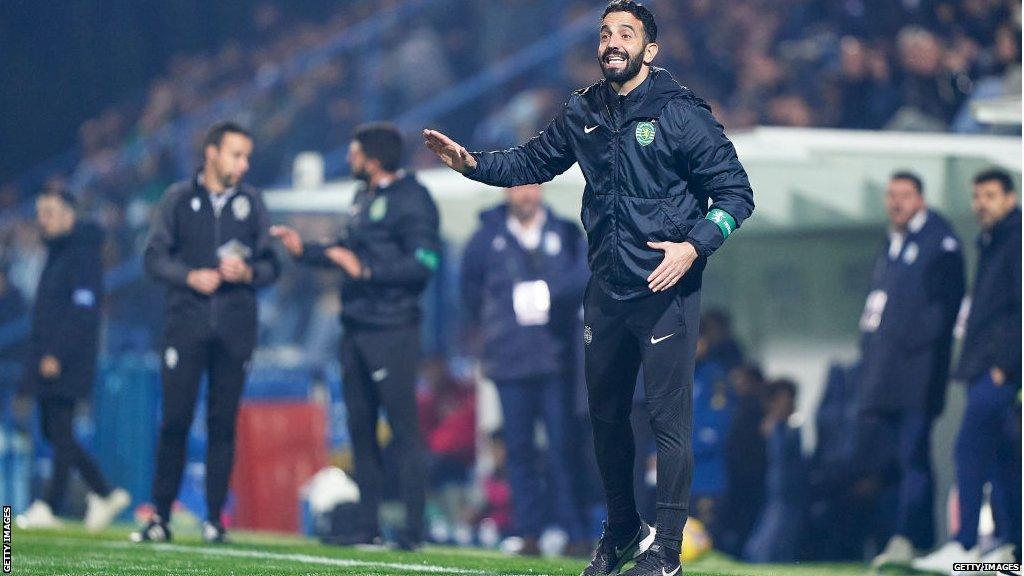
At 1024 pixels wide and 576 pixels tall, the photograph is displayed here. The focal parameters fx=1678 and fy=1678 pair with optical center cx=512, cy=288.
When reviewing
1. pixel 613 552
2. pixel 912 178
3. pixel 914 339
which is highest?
pixel 912 178

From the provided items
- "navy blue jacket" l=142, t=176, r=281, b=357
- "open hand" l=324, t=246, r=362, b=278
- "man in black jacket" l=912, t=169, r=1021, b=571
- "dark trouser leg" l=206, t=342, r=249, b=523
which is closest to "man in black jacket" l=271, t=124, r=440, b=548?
"open hand" l=324, t=246, r=362, b=278

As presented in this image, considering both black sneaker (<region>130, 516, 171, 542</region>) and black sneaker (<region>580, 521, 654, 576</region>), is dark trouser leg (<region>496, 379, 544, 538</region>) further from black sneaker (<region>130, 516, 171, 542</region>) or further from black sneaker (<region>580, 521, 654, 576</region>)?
black sneaker (<region>580, 521, 654, 576</region>)

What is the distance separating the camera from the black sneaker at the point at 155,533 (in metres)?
7.64

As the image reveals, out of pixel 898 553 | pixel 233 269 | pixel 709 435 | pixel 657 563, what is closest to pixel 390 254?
pixel 233 269

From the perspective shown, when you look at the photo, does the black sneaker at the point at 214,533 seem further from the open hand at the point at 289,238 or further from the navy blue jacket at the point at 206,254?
the open hand at the point at 289,238

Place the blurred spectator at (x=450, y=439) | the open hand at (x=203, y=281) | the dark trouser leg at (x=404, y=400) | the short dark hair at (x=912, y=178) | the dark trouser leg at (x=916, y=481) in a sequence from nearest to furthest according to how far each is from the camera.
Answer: the open hand at (x=203, y=281)
the dark trouser leg at (x=404, y=400)
the dark trouser leg at (x=916, y=481)
the short dark hair at (x=912, y=178)
the blurred spectator at (x=450, y=439)

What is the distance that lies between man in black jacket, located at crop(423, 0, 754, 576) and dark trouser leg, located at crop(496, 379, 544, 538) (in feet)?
10.6

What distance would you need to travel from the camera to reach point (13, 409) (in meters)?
12.9

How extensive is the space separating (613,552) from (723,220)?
1171 millimetres

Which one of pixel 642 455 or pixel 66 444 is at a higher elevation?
pixel 66 444

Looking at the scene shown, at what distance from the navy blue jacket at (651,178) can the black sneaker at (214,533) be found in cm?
297

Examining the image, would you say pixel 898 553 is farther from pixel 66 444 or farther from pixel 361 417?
pixel 66 444

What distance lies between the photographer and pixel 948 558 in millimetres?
7781

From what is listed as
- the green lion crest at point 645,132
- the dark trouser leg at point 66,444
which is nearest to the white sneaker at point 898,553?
the green lion crest at point 645,132
